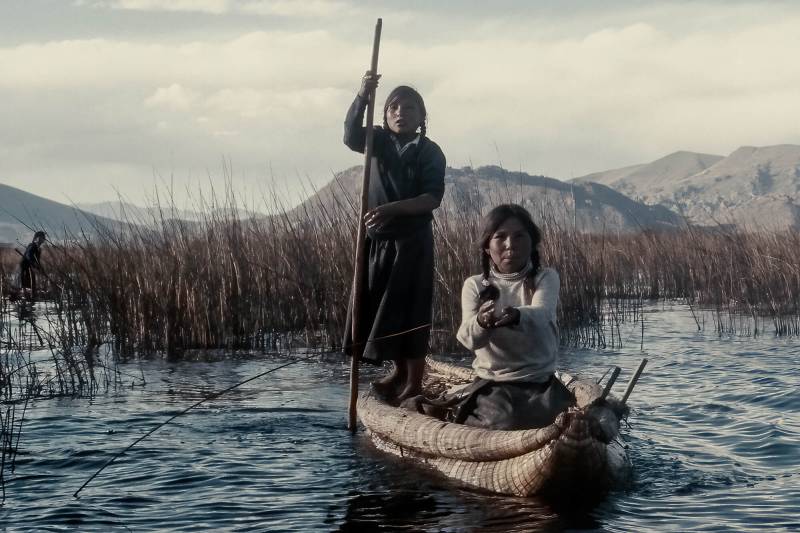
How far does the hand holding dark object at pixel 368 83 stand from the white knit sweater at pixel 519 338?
1444 millimetres

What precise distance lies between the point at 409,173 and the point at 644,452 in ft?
6.47

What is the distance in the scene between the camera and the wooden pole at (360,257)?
5.76m

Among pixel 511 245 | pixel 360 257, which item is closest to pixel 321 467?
pixel 360 257

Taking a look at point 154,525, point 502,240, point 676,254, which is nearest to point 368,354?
point 502,240

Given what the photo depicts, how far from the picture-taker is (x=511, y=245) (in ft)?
15.7

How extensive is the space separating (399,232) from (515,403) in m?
1.43

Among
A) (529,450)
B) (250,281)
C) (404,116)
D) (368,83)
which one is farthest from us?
(250,281)

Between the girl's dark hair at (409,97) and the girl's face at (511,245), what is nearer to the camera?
the girl's face at (511,245)

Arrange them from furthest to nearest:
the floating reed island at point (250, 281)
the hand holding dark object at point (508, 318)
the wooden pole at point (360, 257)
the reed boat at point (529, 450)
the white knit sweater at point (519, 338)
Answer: the floating reed island at point (250, 281) < the wooden pole at point (360, 257) < the white knit sweater at point (519, 338) < the hand holding dark object at point (508, 318) < the reed boat at point (529, 450)

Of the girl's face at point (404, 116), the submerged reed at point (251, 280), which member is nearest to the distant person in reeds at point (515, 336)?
the girl's face at point (404, 116)

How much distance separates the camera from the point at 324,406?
7.18 metres

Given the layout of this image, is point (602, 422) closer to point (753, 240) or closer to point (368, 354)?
point (368, 354)

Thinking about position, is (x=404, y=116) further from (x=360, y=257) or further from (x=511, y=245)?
(x=511, y=245)

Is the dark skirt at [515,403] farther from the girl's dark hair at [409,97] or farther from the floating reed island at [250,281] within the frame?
the floating reed island at [250,281]
